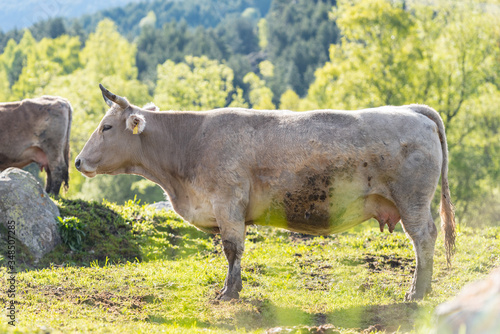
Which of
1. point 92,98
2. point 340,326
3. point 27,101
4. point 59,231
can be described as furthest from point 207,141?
point 92,98

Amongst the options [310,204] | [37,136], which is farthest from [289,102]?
[310,204]

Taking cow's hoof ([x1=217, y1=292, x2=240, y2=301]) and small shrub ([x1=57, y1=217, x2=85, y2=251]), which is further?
small shrub ([x1=57, y1=217, x2=85, y2=251])

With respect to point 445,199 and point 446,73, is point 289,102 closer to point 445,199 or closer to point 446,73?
point 446,73

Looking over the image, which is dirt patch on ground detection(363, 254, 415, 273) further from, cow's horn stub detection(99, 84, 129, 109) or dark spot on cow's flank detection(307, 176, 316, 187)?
cow's horn stub detection(99, 84, 129, 109)

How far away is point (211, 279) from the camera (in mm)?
10367

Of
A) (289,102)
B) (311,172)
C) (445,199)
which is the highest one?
(311,172)

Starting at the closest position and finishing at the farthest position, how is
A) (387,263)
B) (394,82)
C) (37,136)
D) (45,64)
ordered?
(387,263) < (37,136) < (394,82) < (45,64)

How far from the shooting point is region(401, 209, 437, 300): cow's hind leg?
9.19 metres

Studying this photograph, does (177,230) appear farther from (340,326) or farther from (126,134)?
(340,326)

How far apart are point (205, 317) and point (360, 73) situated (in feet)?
120

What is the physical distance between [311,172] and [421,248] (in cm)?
218

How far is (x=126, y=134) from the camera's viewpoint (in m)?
10.2

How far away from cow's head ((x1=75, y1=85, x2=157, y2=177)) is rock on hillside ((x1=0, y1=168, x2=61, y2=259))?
2.35 meters

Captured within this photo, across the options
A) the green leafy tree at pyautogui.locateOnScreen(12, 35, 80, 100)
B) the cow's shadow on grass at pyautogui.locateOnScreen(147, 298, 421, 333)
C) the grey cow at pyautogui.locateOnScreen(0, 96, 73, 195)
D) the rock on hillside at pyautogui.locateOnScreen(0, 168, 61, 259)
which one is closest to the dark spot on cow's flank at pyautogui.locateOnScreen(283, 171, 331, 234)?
the cow's shadow on grass at pyautogui.locateOnScreen(147, 298, 421, 333)
